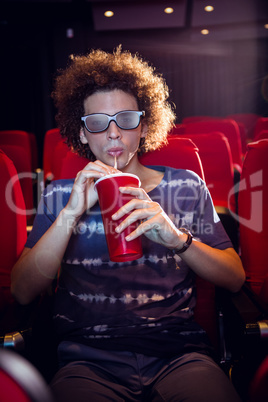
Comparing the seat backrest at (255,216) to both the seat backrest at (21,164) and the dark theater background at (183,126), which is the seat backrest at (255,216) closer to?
the dark theater background at (183,126)

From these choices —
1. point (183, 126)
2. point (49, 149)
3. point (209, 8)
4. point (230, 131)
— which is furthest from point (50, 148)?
point (209, 8)

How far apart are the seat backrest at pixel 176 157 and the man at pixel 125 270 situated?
6.9 inches

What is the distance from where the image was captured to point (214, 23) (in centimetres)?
765

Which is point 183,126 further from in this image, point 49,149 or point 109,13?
point 109,13

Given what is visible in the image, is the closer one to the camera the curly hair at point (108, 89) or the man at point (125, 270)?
the man at point (125, 270)

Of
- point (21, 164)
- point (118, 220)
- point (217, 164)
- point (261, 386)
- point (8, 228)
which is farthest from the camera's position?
point (217, 164)

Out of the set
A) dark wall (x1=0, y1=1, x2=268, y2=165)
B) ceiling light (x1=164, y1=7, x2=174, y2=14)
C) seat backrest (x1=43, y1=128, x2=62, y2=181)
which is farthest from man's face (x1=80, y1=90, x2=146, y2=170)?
ceiling light (x1=164, y1=7, x2=174, y2=14)

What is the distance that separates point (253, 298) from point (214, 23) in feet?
24.9

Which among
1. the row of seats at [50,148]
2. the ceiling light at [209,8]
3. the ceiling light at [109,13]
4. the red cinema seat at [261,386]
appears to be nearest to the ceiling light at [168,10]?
the ceiling light at [209,8]

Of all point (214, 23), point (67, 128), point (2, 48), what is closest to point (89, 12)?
point (2, 48)

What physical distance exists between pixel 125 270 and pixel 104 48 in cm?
802

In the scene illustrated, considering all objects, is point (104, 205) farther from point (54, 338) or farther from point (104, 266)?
point (54, 338)

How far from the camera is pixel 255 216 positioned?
1.45 m

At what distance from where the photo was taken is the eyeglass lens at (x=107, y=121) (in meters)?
1.32
